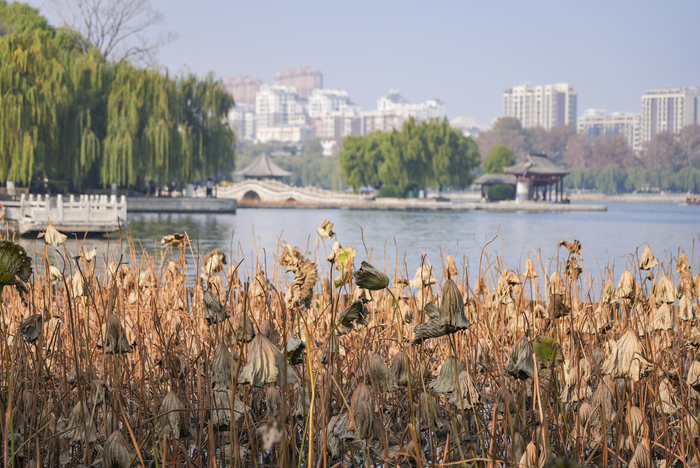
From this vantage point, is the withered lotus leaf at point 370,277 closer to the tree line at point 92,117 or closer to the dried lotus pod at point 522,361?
the dried lotus pod at point 522,361

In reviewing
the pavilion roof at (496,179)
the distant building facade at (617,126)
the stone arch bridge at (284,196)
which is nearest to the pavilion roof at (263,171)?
the stone arch bridge at (284,196)

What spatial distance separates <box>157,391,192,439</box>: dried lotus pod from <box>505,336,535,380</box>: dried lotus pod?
0.63 metres

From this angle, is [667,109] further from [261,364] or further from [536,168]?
[261,364]

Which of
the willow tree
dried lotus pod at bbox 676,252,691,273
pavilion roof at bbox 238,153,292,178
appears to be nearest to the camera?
dried lotus pod at bbox 676,252,691,273

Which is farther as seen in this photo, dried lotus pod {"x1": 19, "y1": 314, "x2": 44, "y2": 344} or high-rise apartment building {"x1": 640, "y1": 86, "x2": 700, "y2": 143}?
→ high-rise apartment building {"x1": 640, "y1": 86, "x2": 700, "y2": 143}

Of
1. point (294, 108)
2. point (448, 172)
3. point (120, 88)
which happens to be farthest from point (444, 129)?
point (294, 108)

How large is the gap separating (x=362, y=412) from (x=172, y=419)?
46 centimetres

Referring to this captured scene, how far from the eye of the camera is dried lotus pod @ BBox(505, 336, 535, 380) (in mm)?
1325

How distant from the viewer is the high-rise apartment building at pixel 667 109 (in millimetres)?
121488

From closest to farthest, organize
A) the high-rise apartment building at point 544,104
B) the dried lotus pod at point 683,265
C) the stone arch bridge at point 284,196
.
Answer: the dried lotus pod at point 683,265 < the stone arch bridge at point 284,196 < the high-rise apartment building at point 544,104

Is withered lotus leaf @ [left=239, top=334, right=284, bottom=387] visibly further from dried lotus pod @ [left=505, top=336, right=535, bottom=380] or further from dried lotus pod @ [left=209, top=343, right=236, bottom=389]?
dried lotus pod @ [left=505, top=336, right=535, bottom=380]

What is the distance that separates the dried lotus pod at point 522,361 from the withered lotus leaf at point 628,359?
0.52 feet

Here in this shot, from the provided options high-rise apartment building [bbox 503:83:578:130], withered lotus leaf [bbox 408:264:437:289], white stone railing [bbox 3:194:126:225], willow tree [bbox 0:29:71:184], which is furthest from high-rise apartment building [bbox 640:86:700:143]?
withered lotus leaf [bbox 408:264:437:289]

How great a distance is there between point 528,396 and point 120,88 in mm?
22397
